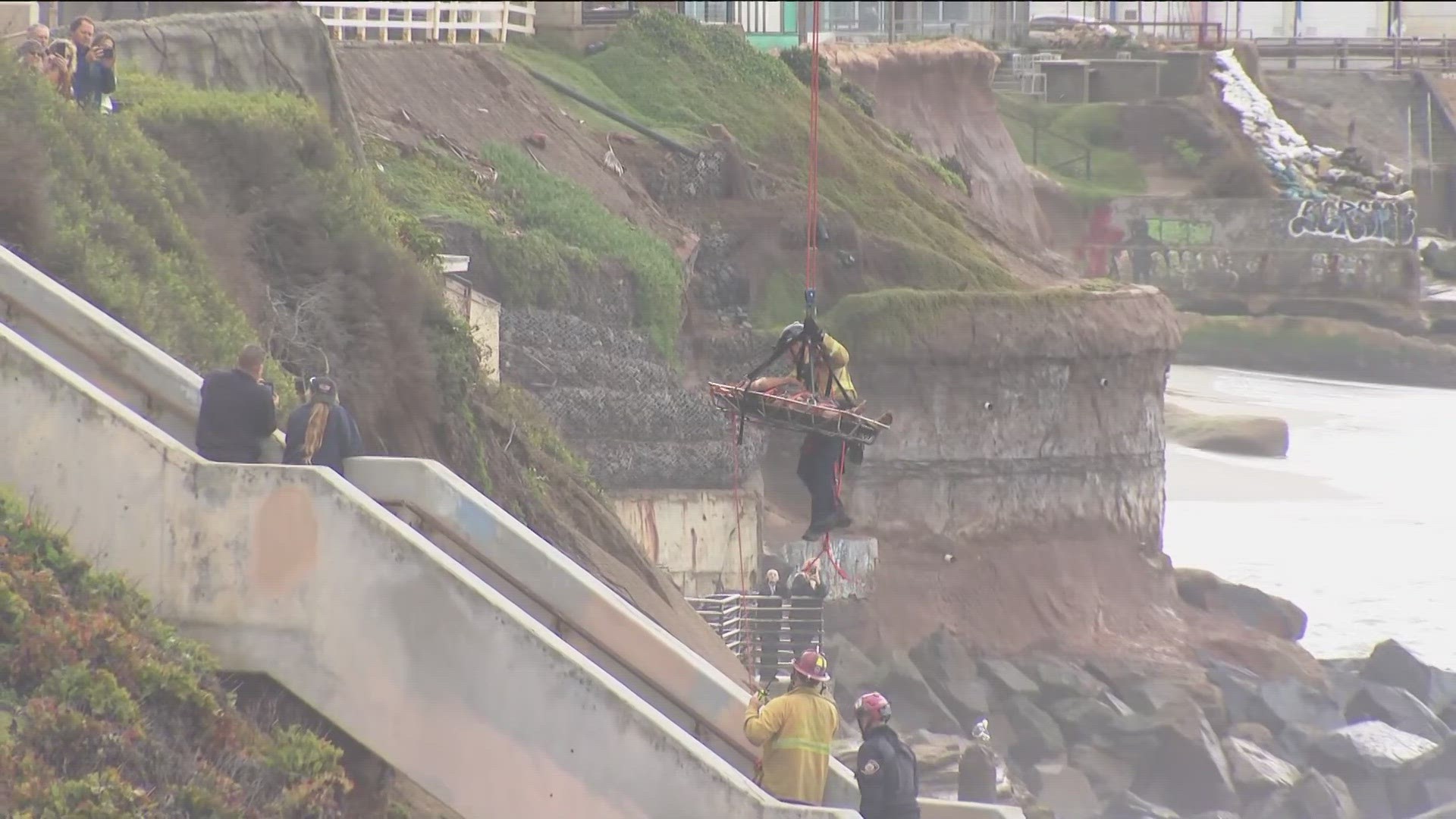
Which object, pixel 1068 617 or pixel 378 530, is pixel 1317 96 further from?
pixel 378 530

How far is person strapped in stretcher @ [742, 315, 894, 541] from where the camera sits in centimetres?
1834

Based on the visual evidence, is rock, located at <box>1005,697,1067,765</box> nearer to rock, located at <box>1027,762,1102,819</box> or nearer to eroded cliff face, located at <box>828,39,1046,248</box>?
rock, located at <box>1027,762,1102,819</box>

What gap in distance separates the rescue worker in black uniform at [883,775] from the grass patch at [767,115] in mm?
27723

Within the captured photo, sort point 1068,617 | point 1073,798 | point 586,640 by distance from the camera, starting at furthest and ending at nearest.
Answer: point 1068,617
point 1073,798
point 586,640

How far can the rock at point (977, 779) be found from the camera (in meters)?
28.7

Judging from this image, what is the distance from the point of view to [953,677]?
3666 centimetres

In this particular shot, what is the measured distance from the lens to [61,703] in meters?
11.5

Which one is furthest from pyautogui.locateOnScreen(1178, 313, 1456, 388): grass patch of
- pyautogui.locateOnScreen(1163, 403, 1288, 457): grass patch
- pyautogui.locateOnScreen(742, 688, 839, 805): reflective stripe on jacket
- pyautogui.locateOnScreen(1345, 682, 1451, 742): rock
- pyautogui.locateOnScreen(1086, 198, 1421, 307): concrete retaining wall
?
pyautogui.locateOnScreen(742, 688, 839, 805): reflective stripe on jacket

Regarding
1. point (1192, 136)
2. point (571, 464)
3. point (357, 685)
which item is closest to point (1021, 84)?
point (1192, 136)

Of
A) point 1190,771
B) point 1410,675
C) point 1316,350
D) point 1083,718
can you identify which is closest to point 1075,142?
point 1316,350

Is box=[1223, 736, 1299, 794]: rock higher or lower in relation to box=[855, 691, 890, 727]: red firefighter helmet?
lower

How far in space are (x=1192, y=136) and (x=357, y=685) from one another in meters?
71.5

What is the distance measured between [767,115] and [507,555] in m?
31.4

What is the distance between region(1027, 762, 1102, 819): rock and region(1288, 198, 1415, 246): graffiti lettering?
43160mm
